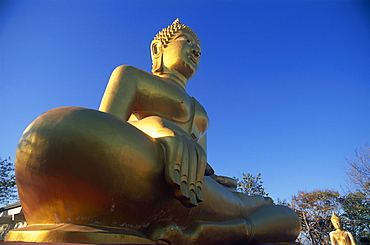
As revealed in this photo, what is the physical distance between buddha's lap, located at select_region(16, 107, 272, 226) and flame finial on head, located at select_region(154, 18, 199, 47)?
2767 mm

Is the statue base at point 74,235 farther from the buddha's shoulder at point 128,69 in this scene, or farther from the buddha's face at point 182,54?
the buddha's face at point 182,54

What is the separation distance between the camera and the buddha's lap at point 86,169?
165 centimetres

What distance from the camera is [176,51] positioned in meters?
4.20

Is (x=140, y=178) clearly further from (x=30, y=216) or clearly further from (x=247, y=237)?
(x=247, y=237)

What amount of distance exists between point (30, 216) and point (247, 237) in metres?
2.03

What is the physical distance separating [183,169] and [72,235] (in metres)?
0.80

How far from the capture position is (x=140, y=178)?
6.08 ft

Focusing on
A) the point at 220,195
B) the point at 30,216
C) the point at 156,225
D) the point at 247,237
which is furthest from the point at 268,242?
the point at 30,216

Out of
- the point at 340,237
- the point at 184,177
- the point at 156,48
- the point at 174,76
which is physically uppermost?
the point at 156,48

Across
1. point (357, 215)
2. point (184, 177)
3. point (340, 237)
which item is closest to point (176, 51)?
point (184, 177)

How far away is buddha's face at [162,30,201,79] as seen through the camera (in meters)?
4.18

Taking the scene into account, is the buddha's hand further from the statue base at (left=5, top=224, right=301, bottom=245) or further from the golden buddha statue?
the statue base at (left=5, top=224, right=301, bottom=245)

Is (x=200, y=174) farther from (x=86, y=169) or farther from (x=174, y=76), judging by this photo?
(x=174, y=76)

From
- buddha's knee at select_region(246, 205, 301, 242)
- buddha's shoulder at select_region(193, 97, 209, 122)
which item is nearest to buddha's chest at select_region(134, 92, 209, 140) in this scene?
buddha's shoulder at select_region(193, 97, 209, 122)
